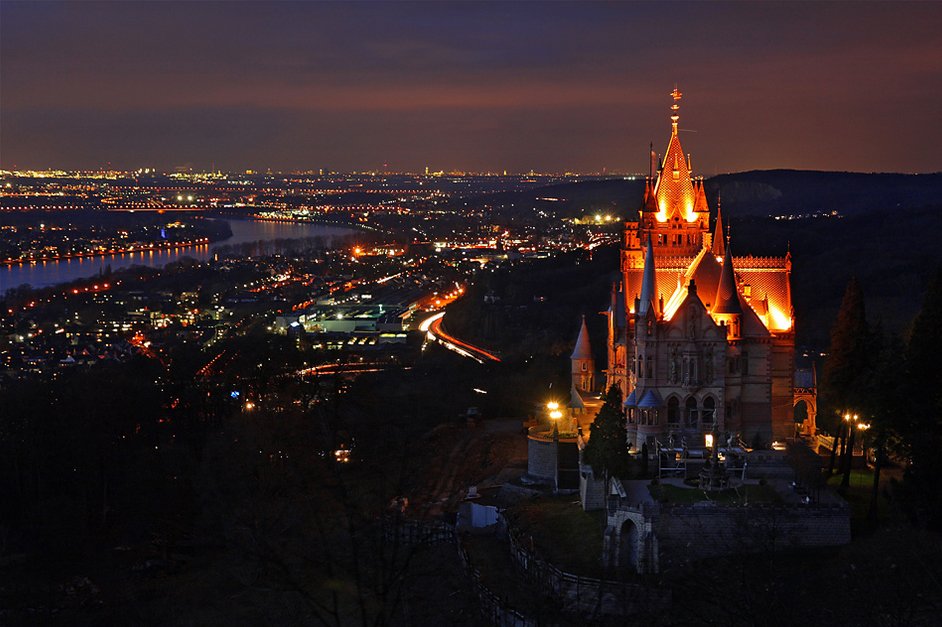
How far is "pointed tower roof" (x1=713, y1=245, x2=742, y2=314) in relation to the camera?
1538 inches

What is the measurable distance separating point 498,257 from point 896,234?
4665 cm

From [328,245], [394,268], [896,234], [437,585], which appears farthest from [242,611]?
[328,245]

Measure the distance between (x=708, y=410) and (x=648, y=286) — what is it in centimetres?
413

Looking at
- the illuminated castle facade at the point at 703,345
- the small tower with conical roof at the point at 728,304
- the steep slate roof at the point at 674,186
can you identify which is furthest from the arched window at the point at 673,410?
the steep slate roof at the point at 674,186

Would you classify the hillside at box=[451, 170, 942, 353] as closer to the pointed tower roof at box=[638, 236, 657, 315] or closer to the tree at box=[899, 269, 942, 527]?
the pointed tower roof at box=[638, 236, 657, 315]

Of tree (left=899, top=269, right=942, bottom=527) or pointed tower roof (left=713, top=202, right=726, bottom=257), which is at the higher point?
pointed tower roof (left=713, top=202, right=726, bottom=257)

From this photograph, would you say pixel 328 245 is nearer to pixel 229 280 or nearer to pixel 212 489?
pixel 229 280

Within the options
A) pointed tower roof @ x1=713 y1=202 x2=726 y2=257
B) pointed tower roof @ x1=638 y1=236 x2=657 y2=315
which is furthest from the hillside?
pointed tower roof @ x1=638 y1=236 x2=657 y2=315

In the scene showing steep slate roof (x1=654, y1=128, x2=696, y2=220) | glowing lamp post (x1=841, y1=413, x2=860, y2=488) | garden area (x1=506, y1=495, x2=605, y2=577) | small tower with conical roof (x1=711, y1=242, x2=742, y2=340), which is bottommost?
garden area (x1=506, y1=495, x2=605, y2=577)

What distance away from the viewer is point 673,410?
38.7 m

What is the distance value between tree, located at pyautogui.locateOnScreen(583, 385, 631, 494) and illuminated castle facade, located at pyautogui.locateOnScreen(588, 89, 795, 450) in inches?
144

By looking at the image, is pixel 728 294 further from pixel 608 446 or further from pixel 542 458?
pixel 608 446

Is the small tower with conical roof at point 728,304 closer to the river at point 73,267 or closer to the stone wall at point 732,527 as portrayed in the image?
the stone wall at point 732,527

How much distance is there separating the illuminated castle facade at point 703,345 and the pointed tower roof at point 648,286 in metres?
0.03
